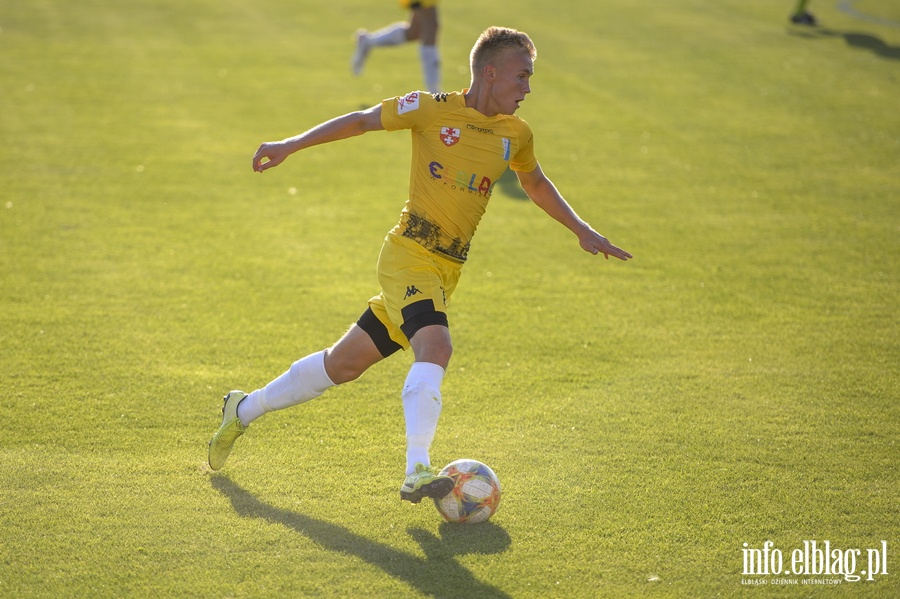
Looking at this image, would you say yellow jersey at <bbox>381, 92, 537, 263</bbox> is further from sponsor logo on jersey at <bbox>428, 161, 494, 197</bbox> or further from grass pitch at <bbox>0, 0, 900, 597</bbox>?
grass pitch at <bbox>0, 0, 900, 597</bbox>

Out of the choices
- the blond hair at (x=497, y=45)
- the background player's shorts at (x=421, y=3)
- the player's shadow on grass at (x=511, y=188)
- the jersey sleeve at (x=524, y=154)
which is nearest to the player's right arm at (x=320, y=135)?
the blond hair at (x=497, y=45)

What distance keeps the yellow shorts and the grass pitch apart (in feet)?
2.77

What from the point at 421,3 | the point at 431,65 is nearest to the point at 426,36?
the point at 431,65

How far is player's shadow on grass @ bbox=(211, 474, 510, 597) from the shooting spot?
4.28 meters

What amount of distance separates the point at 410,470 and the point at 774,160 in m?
9.10

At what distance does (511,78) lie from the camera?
15.9ft

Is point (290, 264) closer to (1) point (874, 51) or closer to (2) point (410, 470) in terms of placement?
(2) point (410, 470)

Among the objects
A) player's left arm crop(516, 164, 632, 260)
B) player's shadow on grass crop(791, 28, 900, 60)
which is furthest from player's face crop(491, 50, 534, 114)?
player's shadow on grass crop(791, 28, 900, 60)

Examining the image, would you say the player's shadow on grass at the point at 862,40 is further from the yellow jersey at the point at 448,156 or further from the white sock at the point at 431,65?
the yellow jersey at the point at 448,156

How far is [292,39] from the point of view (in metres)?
18.8

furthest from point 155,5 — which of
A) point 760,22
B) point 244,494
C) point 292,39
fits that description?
point 244,494

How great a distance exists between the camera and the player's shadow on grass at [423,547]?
4.28m

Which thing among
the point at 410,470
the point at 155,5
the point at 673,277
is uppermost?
the point at 410,470

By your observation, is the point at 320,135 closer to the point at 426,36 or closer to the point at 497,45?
the point at 497,45
